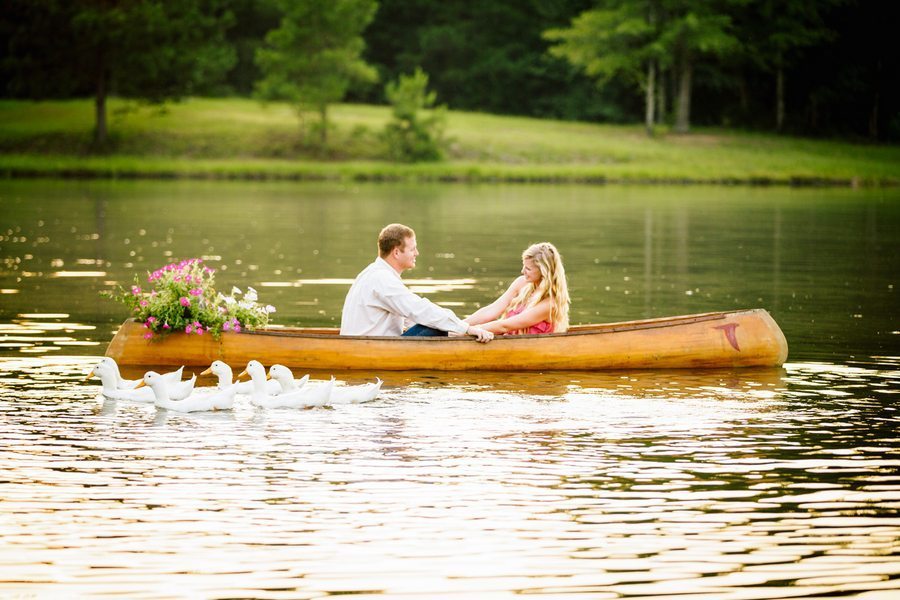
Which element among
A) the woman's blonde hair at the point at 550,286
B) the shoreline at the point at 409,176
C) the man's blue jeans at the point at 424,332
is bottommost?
the man's blue jeans at the point at 424,332

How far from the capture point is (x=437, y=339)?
1469 cm

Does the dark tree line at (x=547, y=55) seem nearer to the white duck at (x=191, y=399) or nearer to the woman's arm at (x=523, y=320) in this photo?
the woman's arm at (x=523, y=320)

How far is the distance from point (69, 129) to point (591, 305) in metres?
52.3

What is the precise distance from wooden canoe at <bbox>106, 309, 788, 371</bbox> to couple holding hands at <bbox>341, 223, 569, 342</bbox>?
22 centimetres

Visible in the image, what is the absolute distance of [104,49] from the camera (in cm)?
6731

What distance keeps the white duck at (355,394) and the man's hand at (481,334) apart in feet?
6.10

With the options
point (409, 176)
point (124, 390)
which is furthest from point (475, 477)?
point (409, 176)

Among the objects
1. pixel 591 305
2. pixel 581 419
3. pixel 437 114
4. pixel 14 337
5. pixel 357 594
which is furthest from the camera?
pixel 437 114

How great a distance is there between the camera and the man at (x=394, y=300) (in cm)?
1455

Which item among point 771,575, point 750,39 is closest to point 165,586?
point 771,575

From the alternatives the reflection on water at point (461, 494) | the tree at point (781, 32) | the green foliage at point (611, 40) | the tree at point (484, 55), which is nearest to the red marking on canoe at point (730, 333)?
the reflection on water at point (461, 494)

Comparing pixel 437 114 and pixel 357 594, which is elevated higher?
pixel 437 114

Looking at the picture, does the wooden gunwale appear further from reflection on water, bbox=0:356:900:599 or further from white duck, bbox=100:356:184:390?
white duck, bbox=100:356:184:390

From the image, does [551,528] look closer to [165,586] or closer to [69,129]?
[165,586]
